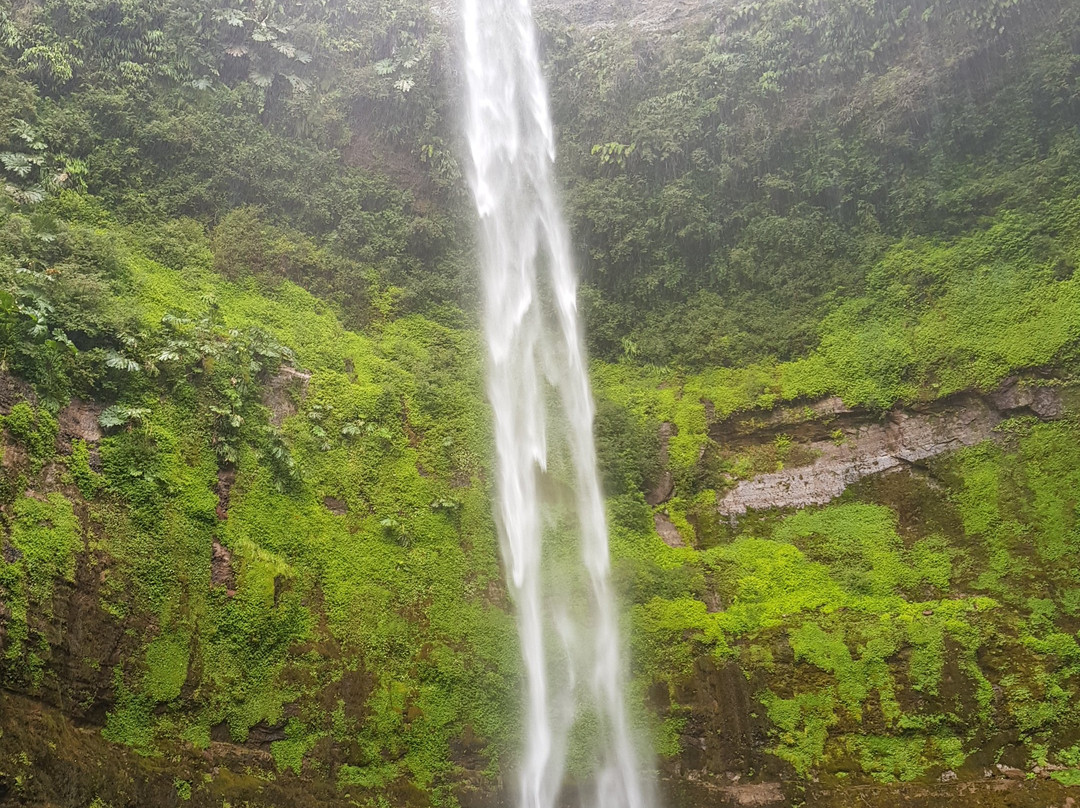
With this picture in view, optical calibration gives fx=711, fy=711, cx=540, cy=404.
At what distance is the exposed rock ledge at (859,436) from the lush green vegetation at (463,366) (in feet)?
0.88

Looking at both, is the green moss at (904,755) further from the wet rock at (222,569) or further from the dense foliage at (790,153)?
the wet rock at (222,569)

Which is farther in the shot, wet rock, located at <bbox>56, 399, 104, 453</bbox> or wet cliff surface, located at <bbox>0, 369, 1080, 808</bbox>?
wet rock, located at <bbox>56, 399, 104, 453</bbox>

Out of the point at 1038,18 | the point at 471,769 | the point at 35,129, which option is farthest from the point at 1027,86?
the point at 35,129

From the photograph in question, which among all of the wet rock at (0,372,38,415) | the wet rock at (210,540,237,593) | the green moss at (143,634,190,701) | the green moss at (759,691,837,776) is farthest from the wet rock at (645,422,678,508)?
the wet rock at (0,372,38,415)

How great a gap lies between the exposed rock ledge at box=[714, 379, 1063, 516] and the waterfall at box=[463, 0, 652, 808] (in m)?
3.02

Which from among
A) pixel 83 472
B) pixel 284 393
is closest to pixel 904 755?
pixel 284 393

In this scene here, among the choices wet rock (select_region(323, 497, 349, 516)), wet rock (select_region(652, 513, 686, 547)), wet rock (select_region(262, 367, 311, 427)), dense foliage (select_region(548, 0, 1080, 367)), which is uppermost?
dense foliage (select_region(548, 0, 1080, 367))

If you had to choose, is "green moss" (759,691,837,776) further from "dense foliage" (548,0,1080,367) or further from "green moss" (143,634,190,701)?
"green moss" (143,634,190,701)

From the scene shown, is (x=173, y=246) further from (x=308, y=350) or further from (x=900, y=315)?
(x=900, y=315)

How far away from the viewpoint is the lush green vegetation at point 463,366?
909 centimetres

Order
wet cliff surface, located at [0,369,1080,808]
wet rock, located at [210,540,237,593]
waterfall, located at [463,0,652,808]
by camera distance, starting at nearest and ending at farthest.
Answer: wet cliff surface, located at [0,369,1080,808] < wet rock, located at [210,540,237,593] < waterfall, located at [463,0,652,808]

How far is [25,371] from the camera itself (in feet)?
29.2

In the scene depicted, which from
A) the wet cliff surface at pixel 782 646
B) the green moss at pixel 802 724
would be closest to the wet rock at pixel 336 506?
the wet cliff surface at pixel 782 646

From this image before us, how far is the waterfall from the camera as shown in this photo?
1004cm
